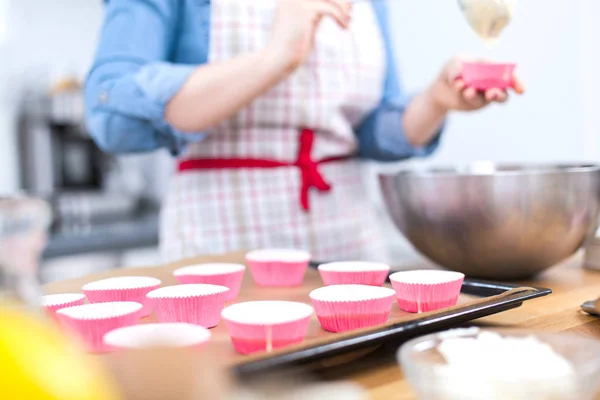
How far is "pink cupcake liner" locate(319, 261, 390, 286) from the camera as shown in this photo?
0.70 meters

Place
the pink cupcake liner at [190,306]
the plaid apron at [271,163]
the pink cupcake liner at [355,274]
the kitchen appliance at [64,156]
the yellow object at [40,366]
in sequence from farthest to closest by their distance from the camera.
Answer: the kitchen appliance at [64,156], the plaid apron at [271,163], the pink cupcake liner at [355,274], the pink cupcake liner at [190,306], the yellow object at [40,366]

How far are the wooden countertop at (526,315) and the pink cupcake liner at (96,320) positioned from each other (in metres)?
0.18

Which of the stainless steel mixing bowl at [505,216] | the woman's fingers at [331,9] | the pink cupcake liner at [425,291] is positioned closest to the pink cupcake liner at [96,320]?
the pink cupcake liner at [425,291]

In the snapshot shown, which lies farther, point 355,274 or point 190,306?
point 355,274

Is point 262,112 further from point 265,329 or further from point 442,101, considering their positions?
point 265,329

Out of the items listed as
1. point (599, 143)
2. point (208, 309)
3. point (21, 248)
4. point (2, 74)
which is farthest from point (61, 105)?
point (21, 248)

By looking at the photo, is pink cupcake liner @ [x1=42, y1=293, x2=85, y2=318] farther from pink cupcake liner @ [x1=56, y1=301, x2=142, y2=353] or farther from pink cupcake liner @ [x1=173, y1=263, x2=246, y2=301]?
pink cupcake liner @ [x1=173, y1=263, x2=246, y2=301]

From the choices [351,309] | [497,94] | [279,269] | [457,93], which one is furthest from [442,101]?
[351,309]

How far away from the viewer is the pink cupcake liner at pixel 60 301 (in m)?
0.58

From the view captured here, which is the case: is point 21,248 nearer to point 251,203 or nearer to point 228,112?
point 228,112

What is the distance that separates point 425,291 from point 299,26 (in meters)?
0.45

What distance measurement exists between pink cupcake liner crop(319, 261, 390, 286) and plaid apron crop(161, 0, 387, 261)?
1.20 ft

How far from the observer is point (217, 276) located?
0.72 m

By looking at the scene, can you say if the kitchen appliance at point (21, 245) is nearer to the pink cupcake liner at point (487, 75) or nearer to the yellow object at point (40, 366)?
the yellow object at point (40, 366)
